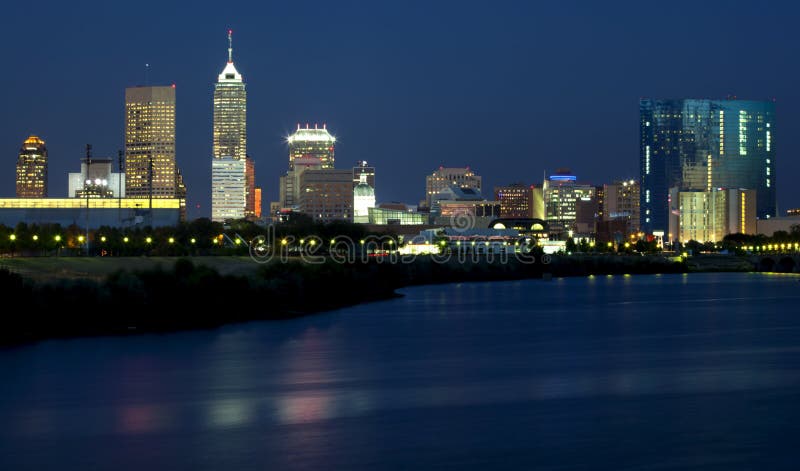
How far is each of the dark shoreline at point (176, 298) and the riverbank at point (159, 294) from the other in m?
0.05

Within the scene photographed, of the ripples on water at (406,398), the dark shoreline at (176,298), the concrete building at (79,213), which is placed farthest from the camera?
the concrete building at (79,213)

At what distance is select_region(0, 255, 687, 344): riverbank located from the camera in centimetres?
5019

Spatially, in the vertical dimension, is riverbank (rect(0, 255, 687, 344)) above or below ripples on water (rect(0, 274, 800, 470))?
above

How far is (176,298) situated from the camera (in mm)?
57719

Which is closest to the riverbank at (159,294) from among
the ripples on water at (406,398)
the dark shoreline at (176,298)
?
the dark shoreline at (176,298)

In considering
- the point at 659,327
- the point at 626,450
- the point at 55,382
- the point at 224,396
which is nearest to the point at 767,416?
the point at 626,450

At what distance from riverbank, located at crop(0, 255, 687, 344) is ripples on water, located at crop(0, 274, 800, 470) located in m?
2.05

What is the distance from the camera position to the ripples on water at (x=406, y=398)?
28.9m

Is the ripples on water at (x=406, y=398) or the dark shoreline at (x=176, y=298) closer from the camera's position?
the ripples on water at (x=406, y=398)

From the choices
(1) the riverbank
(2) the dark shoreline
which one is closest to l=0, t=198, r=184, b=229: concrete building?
(1) the riverbank

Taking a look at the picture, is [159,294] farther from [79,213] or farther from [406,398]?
[79,213]

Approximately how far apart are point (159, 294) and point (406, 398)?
916 inches

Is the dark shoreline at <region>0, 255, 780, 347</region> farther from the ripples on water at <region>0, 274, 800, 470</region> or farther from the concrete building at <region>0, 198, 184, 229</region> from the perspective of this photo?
the concrete building at <region>0, 198, 184, 229</region>

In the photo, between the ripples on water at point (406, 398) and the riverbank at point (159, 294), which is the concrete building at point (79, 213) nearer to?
the riverbank at point (159, 294)
